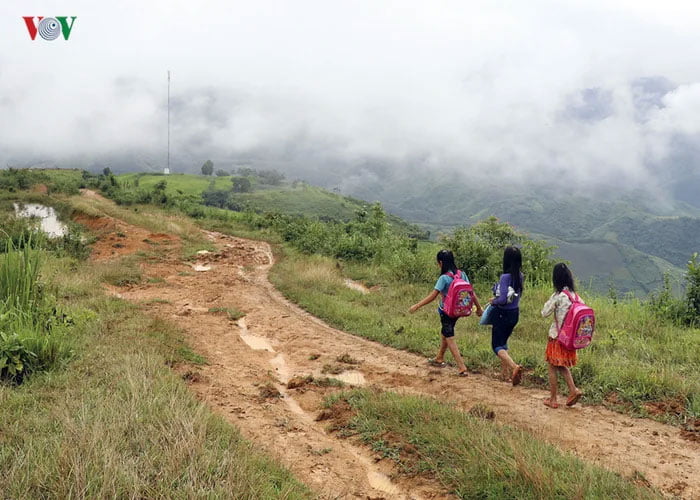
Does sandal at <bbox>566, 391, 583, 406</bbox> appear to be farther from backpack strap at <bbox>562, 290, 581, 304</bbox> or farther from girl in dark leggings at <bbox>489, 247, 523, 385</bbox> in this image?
backpack strap at <bbox>562, 290, 581, 304</bbox>

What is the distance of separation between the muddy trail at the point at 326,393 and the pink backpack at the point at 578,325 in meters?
0.89

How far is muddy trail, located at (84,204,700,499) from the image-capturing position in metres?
4.14

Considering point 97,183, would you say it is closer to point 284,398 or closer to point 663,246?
point 284,398

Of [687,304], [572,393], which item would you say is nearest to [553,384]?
[572,393]

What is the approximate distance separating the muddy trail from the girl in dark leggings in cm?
32

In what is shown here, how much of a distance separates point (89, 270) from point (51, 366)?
9.68 metres

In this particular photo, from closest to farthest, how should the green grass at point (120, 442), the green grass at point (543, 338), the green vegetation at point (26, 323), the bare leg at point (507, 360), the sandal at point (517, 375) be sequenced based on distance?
the green grass at point (120, 442)
the green vegetation at point (26, 323)
the green grass at point (543, 338)
the sandal at point (517, 375)
the bare leg at point (507, 360)

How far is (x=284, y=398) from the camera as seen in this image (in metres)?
6.00

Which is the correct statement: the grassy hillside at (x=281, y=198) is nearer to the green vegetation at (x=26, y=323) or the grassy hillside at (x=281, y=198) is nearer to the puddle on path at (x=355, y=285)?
the puddle on path at (x=355, y=285)

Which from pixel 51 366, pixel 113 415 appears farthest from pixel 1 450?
pixel 51 366

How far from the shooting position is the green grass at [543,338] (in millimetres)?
5914

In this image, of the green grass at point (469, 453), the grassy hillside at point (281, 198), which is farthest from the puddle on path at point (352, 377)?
the grassy hillside at point (281, 198)

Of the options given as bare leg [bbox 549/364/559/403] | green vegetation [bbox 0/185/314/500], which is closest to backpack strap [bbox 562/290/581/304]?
bare leg [bbox 549/364/559/403]

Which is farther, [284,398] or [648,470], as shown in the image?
[284,398]
